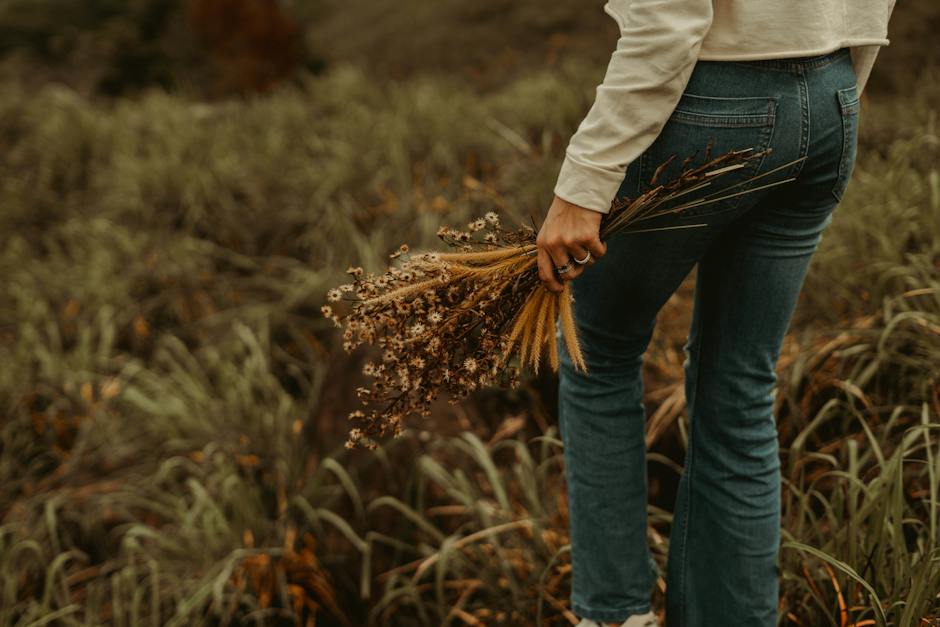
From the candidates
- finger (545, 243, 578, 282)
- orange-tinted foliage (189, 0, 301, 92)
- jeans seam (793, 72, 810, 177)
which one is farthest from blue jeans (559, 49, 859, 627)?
orange-tinted foliage (189, 0, 301, 92)

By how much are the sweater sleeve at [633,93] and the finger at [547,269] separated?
0.33 ft

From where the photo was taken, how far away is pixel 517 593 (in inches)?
82.3

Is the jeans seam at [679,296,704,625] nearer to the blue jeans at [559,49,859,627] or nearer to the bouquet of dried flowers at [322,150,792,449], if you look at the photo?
the blue jeans at [559,49,859,627]

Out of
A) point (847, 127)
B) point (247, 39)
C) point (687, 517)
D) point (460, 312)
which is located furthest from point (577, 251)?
point (247, 39)

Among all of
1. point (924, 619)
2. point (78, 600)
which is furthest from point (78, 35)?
point (924, 619)

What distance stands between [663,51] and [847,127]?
38 cm

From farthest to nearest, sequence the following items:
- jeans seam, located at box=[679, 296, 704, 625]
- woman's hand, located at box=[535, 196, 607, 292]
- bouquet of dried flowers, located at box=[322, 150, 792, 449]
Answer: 1. jeans seam, located at box=[679, 296, 704, 625]
2. bouquet of dried flowers, located at box=[322, 150, 792, 449]
3. woman's hand, located at box=[535, 196, 607, 292]

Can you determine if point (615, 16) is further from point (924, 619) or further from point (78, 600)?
point (78, 600)

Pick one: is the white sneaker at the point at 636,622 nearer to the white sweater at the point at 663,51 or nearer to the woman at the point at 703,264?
the woman at the point at 703,264

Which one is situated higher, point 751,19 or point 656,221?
point 751,19

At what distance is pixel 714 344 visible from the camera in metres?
1.52

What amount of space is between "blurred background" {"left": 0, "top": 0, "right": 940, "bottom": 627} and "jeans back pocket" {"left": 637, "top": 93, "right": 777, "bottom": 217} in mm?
720

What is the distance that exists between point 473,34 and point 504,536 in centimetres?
667

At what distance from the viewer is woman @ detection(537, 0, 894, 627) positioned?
1221 mm
